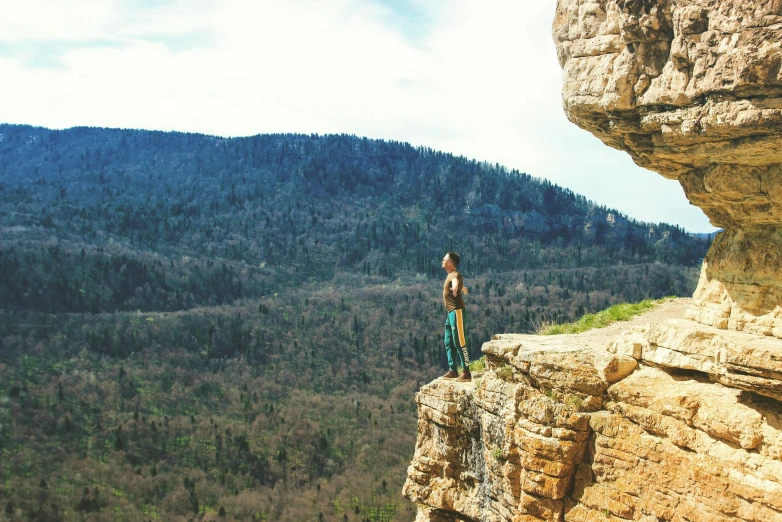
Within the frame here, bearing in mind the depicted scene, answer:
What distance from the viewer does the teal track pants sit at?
10.7 meters

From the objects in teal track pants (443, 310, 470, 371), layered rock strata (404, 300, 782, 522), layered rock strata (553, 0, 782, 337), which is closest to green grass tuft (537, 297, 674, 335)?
layered rock strata (404, 300, 782, 522)

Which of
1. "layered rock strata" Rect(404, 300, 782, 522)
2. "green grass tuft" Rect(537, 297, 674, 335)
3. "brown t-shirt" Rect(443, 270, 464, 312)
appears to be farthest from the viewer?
"green grass tuft" Rect(537, 297, 674, 335)

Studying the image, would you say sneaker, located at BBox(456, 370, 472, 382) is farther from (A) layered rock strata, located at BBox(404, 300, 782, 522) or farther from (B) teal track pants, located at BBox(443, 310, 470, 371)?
(A) layered rock strata, located at BBox(404, 300, 782, 522)

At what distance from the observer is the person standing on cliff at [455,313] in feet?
34.2

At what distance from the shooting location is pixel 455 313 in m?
10.7

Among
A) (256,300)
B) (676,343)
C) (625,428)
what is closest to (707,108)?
(676,343)

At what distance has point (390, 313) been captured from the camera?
323ft

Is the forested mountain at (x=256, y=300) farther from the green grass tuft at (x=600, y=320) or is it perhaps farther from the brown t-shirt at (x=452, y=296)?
the brown t-shirt at (x=452, y=296)

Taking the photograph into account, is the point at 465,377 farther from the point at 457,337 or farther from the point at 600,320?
the point at 600,320

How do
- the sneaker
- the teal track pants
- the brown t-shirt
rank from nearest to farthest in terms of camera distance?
the brown t-shirt
the teal track pants
the sneaker

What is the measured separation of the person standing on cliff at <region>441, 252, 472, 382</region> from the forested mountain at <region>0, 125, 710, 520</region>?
17.1m

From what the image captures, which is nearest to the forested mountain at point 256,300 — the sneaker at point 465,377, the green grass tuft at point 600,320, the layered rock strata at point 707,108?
the green grass tuft at point 600,320

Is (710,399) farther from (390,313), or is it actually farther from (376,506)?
(390,313)

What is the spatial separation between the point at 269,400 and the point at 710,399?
237ft
